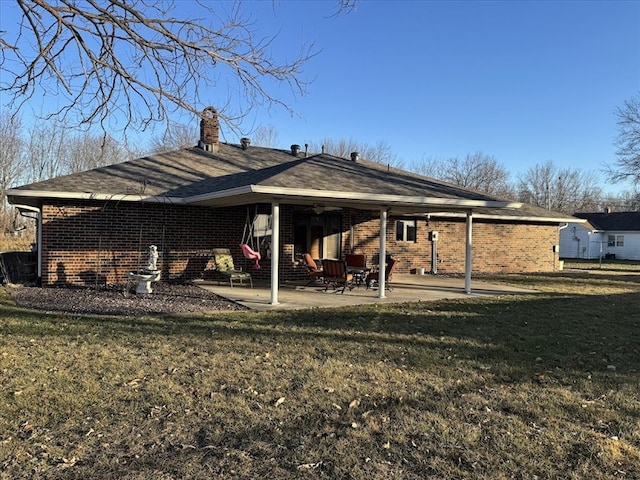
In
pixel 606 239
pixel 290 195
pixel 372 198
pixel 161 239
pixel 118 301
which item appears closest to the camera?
pixel 290 195

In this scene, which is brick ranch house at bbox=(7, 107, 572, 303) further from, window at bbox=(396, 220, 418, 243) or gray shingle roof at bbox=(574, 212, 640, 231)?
gray shingle roof at bbox=(574, 212, 640, 231)

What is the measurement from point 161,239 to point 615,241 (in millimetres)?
38932

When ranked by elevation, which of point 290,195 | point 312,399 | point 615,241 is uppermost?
point 615,241

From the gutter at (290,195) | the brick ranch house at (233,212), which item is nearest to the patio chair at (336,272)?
the brick ranch house at (233,212)

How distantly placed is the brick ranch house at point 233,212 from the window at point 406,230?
A: 39 millimetres

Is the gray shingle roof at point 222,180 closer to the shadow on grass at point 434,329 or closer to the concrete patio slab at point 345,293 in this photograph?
the concrete patio slab at point 345,293

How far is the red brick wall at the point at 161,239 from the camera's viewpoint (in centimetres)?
1210

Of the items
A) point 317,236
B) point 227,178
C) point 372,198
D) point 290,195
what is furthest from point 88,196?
point 372,198

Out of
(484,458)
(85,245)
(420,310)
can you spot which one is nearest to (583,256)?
(420,310)

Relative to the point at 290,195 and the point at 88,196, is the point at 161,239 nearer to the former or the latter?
the point at 88,196

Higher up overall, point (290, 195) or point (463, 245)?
point (290, 195)

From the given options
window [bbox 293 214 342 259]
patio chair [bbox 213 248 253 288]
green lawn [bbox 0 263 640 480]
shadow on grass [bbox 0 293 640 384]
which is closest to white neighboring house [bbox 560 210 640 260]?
window [bbox 293 214 342 259]

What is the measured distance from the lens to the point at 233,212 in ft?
46.6

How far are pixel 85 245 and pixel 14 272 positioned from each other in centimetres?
315
